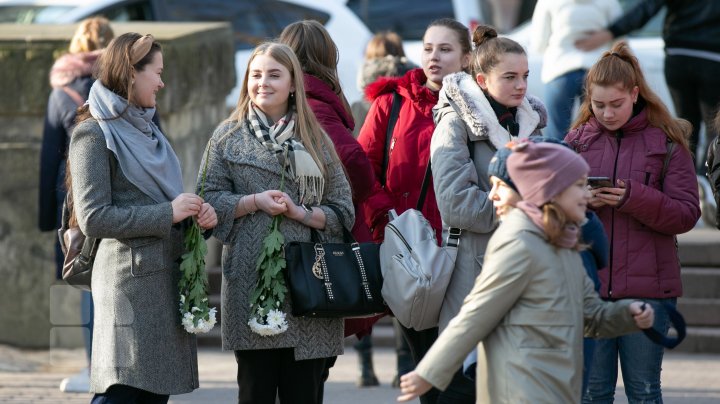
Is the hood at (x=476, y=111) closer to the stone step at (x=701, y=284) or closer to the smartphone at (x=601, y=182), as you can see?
the smartphone at (x=601, y=182)

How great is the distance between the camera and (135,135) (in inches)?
207

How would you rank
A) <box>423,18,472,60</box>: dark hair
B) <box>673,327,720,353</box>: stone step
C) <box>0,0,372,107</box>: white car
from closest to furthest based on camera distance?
<box>423,18,472,60</box>: dark hair, <box>673,327,720,353</box>: stone step, <box>0,0,372,107</box>: white car

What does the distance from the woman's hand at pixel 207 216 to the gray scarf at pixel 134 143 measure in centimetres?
18

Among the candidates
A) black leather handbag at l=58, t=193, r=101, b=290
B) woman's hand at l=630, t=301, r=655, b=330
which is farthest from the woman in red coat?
woman's hand at l=630, t=301, r=655, b=330

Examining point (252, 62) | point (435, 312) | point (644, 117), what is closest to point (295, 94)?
point (252, 62)

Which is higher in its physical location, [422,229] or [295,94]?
[295,94]

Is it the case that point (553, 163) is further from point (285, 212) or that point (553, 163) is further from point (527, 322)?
point (285, 212)

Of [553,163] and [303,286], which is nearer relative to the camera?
[553,163]

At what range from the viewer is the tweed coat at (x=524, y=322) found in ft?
14.1

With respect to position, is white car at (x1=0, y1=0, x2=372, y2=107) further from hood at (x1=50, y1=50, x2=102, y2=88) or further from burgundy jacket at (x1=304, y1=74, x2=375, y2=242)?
burgundy jacket at (x1=304, y1=74, x2=375, y2=242)

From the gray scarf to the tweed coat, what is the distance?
1.49 meters

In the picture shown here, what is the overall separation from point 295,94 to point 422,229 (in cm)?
76

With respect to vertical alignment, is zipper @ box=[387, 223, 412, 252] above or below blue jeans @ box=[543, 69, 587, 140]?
below

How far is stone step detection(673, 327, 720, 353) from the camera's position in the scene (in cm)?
845
